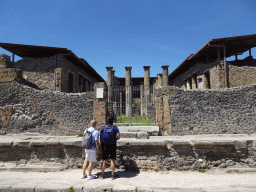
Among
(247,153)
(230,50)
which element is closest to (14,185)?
(247,153)

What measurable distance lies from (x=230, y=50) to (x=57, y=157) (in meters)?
13.5

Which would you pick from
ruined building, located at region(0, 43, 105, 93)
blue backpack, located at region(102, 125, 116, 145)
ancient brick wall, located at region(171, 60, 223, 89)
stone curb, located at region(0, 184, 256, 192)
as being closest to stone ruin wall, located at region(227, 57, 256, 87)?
ancient brick wall, located at region(171, 60, 223, 89)

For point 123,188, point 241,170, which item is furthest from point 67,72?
point 241,170

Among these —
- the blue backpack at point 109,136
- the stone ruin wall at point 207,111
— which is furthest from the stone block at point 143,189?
the stone ruin wall at point 207,111

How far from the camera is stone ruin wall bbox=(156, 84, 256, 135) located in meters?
7.31

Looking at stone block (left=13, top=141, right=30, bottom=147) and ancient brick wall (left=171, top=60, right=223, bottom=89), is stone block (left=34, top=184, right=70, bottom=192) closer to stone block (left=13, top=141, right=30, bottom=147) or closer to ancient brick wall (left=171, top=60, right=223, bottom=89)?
stone block (left=13, top=141, right=30, bottom=147)

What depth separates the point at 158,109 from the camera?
7.38 metres

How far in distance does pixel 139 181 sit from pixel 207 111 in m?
5.11

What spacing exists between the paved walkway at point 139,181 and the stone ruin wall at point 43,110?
121 inches

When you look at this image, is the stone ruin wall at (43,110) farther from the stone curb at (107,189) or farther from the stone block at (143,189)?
the stone block at (143,189)

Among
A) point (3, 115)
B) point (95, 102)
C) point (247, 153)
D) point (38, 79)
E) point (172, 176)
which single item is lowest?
point (172, 176)

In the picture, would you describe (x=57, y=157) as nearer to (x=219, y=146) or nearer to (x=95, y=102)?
(x=95, y=102)

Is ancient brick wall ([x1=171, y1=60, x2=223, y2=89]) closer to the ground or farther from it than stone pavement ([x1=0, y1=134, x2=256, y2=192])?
farther from it

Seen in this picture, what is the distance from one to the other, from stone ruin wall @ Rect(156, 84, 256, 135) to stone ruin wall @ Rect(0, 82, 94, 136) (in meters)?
3.33
